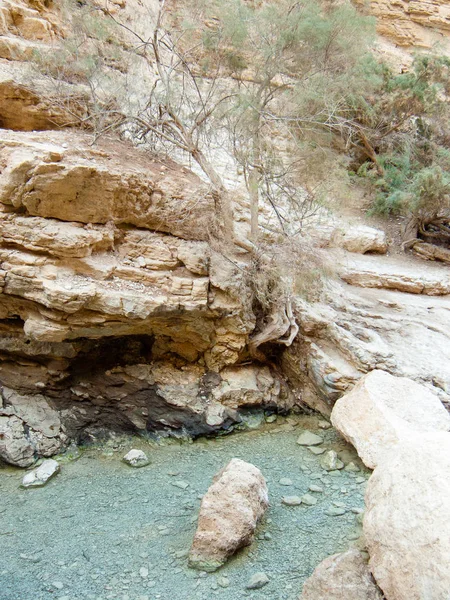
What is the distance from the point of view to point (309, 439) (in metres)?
6.14

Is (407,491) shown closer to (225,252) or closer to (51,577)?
(51,577)

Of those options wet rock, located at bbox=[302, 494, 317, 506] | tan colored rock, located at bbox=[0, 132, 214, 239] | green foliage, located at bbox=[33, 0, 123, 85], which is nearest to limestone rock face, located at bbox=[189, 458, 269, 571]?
wet rock, located at bbox=[302, 494, 317, 506]

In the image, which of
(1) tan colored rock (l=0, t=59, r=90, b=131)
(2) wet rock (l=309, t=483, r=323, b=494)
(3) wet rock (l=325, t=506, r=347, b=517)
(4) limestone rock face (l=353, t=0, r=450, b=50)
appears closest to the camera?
(3) wet rock (l=325, t=506, r=347, b=517)

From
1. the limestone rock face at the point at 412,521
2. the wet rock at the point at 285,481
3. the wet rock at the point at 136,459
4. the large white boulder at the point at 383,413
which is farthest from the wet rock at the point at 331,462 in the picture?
the wet rock at the point at 136,459

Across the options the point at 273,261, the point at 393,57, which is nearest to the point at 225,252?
the point at 273,261

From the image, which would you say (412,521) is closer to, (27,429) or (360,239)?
(27,429)

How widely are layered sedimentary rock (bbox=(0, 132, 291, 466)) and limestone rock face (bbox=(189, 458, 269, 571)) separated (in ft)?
6.40

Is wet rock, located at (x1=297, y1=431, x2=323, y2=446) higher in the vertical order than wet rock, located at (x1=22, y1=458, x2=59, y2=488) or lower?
higher

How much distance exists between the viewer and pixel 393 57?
13.5 meters

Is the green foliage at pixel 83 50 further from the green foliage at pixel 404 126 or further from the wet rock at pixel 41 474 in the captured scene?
the wet rock at pixel 41 474

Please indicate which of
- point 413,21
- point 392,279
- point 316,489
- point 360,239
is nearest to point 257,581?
point 316,489

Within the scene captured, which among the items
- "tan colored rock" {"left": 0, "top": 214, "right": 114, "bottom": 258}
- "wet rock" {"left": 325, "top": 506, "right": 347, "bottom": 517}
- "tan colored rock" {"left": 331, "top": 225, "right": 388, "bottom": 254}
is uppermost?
"tan colored rock" {"left": 0, "top": 214, "right": 114, "bottom": 258}

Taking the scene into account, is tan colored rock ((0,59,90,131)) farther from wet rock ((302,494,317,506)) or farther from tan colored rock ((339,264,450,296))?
wet rock ((302,494,317,506))

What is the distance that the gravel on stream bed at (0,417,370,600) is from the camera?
4.01 metres
